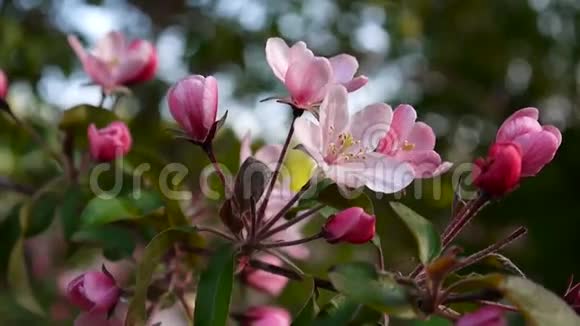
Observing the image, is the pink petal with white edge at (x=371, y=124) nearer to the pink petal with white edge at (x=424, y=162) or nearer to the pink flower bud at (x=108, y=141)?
the pink petal with white edge at (x=424, y=162)

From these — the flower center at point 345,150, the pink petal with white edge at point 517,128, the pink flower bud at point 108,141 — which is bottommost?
the pink flower bud at point 108,141

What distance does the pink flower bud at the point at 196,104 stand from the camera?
93cm

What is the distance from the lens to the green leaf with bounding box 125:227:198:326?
2.95 feet

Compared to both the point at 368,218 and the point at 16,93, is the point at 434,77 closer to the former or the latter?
the point at 16,93

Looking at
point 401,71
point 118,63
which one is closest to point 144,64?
point 118,63

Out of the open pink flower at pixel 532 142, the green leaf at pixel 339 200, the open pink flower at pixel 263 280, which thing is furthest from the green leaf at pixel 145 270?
the open pink flower at pixel 532 142

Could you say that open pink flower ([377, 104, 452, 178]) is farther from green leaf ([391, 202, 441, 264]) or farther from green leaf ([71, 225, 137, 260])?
green leaf ([71, 225, 137, 260])

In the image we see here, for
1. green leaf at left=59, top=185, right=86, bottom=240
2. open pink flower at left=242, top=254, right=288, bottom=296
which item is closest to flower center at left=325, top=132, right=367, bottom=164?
open pink flower at left=242, top=254, right=288, bottom=296

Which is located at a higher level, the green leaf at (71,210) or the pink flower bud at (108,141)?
the pink flower bud at (108,141)

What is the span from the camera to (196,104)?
927 mm

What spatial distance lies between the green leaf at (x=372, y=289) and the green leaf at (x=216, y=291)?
157 mm

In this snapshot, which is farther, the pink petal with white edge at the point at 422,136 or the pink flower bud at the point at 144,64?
the pink flower bud at the point at 144,64

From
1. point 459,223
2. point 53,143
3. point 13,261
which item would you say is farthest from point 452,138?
point 459,223

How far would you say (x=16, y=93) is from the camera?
2379mm
